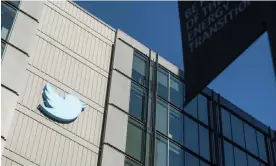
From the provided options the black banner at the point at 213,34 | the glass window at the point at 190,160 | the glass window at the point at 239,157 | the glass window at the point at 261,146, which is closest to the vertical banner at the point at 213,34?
the black banner at the point at 213,34

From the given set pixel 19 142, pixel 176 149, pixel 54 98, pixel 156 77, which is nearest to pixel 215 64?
pixel 19 142

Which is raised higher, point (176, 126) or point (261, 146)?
point (261, 146)

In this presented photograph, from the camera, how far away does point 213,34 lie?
34.3 feet

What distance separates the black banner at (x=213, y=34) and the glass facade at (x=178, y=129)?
16504 millimetres

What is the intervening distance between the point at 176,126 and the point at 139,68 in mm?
4029

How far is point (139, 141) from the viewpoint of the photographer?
28484mm

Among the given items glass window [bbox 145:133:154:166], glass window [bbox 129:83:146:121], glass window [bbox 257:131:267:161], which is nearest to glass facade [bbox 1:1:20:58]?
glass window [bbox 129:83:146:121]

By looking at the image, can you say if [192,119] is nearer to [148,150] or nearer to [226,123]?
[226,123]

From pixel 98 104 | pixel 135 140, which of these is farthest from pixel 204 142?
pixel 98 104

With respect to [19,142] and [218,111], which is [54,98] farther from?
[218,111]

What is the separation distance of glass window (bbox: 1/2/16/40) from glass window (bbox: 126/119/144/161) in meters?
7.72

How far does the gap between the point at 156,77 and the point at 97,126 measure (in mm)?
6462

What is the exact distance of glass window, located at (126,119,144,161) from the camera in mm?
27550

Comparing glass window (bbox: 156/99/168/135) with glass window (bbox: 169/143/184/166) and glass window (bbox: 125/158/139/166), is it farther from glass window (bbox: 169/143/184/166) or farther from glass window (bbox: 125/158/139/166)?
glass window (bbox: 125/158/139/166)
